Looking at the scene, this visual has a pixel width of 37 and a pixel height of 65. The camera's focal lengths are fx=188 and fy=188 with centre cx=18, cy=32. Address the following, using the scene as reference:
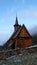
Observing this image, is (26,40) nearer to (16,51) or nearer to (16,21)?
(16,21)

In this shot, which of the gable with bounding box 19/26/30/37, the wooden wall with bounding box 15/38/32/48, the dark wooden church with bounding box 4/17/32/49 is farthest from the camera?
the gable with bounding box 19/26/30/37

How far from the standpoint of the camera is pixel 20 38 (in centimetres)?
1911

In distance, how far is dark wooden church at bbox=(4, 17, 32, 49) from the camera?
18.1 m

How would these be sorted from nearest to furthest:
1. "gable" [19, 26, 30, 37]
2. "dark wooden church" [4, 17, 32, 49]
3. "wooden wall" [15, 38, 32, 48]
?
"dark wooden church" [4, 17, 32, 49]
"wooden wall" [15, 38, 32, 48]
"gable" [19, 26, 30, 37]

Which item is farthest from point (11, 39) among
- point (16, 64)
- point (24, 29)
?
point (16, 64)

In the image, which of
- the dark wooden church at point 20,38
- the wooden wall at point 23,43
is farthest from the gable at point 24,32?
the wooden wall at point 23,43

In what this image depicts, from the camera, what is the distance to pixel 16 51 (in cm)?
952

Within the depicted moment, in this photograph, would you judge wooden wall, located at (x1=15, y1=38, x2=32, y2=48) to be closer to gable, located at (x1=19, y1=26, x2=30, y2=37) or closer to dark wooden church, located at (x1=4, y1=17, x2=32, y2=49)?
dark wooden church, located at (x1=4, y1=17, x2=32, y2=49)

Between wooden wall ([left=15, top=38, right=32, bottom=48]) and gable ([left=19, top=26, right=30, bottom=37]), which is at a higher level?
gable ([left=19, top=26, right=30, bottom=37])

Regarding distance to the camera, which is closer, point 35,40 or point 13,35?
point 13,35

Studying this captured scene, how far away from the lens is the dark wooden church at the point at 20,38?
18094 millimetres

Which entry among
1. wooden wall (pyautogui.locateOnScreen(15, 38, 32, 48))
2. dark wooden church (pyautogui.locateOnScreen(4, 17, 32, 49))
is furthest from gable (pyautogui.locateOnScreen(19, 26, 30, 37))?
wooden wall (pyautogui.locateOnScreen(15, 38, 32, 48))

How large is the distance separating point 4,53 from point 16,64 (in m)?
3.62

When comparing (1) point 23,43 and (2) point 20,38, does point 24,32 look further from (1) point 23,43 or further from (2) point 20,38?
(1) point 23,43
